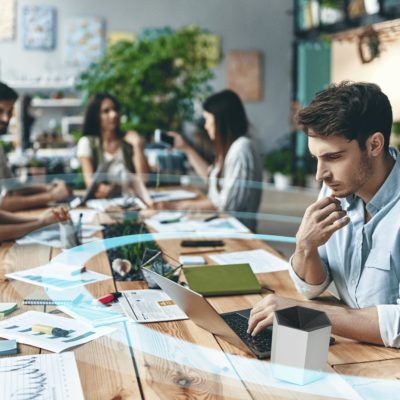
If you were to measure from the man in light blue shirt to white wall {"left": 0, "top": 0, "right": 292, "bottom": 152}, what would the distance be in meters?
8.41

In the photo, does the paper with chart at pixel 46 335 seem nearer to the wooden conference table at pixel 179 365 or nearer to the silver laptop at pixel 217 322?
the wooden conference table at pixel 179 365

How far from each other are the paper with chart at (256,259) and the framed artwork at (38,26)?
8.00 meters

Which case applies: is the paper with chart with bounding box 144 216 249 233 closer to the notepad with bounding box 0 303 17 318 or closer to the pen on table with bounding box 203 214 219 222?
the pen on table with bounding box 203 214 219 222

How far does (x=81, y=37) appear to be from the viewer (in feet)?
31.2

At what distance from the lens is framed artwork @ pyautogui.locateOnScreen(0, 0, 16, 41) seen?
30.7 ft

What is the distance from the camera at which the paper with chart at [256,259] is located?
6.70 feet

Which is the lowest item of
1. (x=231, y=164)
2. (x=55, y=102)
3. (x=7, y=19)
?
(x=231, y=164)

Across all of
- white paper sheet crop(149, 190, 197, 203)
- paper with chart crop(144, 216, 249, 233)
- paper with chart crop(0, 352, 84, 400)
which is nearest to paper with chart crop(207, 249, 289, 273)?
paper with chart crop(144, 216, 249, 233)

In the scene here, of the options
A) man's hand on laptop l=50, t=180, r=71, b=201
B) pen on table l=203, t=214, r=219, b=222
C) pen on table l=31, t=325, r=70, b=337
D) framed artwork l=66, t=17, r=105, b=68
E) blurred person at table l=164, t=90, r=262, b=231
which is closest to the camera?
pen on table l=31, t=325, r=70, b=337

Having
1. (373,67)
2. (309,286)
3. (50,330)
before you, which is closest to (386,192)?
(309,286)

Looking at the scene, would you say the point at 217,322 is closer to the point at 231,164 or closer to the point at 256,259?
the point at 256,259

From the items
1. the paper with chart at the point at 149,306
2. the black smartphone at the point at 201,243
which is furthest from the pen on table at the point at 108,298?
the black smartphone at the point at 201,243

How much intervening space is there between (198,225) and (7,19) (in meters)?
7.75

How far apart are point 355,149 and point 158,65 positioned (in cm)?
314
